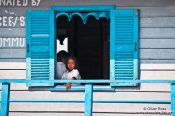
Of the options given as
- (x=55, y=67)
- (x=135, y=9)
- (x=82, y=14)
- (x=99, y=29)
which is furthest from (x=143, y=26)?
(x=99, y=29)

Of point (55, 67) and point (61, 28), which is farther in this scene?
point (61, 28)

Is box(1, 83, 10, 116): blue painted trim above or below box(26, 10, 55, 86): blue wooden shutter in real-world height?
below

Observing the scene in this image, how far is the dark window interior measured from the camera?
32.3 ft

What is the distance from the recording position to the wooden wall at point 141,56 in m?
7.66

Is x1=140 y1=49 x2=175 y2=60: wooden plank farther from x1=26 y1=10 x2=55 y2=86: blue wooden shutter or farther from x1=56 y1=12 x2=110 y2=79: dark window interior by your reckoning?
x1=56 y1=12 x2=110 y2=79: dark window interior

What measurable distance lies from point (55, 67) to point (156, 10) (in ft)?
6.19

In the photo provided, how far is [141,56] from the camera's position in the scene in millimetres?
7688

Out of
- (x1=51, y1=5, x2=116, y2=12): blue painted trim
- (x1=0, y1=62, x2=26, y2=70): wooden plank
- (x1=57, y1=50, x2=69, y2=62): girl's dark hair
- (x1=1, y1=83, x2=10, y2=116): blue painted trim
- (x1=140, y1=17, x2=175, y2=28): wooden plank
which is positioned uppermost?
(x1=51, y1=5, x2=116, y2=12): blue painted trim

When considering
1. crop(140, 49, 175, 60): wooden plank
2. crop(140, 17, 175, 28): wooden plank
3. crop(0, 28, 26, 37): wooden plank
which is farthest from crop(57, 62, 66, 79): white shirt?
crop(140, 17, 175, 28): wooden plank

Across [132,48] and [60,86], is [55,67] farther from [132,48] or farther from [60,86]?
[132,48]

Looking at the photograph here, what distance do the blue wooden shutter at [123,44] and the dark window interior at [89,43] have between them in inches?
79.5

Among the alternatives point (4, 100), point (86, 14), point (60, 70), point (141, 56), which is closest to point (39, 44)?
point (60, 70)

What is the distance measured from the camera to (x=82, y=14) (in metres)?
7.76

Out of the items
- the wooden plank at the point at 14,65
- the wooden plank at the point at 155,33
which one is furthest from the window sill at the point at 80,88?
the wooden plank at the point at 155,33
